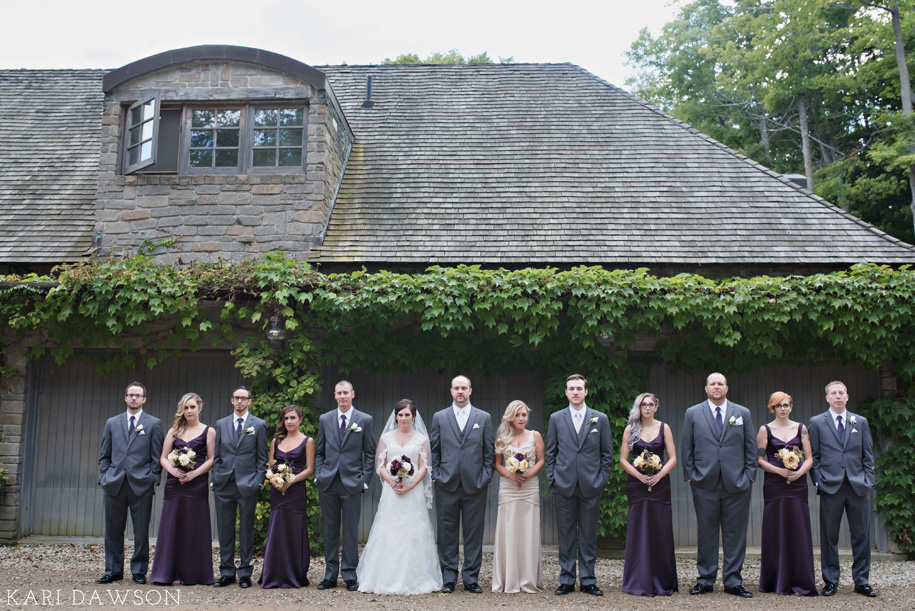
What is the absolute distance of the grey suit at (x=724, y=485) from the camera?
248 inches

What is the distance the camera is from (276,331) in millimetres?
8109

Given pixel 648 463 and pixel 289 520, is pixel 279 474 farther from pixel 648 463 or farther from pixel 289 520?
pixel 648 463

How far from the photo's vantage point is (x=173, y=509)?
656 centimetres

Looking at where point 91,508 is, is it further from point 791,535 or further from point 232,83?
point 791,535

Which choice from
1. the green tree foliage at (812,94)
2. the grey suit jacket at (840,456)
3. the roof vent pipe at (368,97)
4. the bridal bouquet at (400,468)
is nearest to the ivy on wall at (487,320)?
the grey suit jacket at (840,456)

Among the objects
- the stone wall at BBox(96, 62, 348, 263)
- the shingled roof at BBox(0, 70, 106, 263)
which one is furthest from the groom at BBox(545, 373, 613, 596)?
the shingled roof at BBox(0, 70, 106, 263)

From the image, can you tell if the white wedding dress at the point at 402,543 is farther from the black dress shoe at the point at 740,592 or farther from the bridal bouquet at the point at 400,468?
the black dress shoe at the point at 740,592

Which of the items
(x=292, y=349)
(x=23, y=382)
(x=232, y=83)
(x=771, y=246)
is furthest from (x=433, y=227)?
(x=23, y=382)

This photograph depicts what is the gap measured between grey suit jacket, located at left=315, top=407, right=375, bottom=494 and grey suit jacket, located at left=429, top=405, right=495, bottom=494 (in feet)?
1.94

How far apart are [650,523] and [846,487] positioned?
170 centimetres

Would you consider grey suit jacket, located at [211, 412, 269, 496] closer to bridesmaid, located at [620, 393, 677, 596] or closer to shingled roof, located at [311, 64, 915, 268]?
shingled roof, located at [311, 64, 915, 268]

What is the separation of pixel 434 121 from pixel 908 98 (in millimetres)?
10695

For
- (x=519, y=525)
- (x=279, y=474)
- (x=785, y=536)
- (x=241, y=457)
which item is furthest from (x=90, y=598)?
(x=785, y=536)

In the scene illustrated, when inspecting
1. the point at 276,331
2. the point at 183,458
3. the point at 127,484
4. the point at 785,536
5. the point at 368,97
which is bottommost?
the point at 785,536
